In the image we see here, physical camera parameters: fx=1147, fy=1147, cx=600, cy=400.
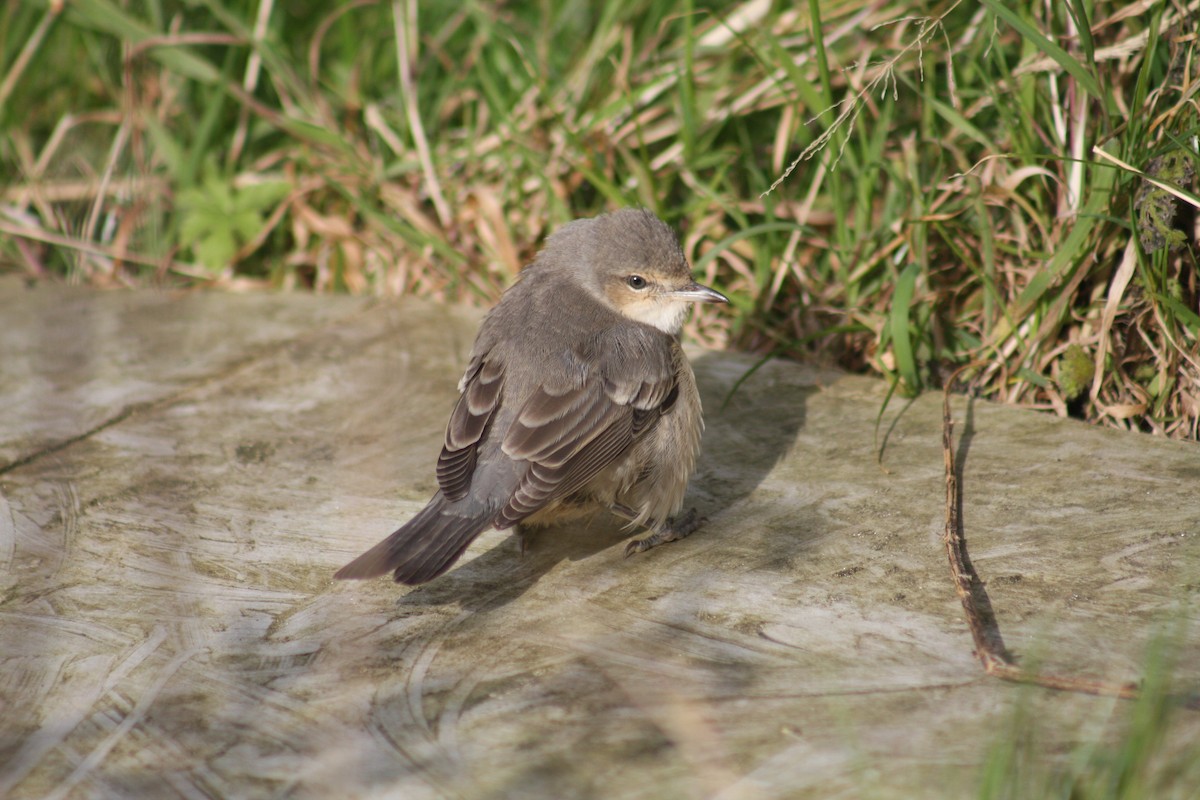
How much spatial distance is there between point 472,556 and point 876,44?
10.7ft

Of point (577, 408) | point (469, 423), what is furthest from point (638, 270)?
point (469, 423)

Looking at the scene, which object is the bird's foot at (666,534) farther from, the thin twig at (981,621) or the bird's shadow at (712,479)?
the thin twig at (981,621)

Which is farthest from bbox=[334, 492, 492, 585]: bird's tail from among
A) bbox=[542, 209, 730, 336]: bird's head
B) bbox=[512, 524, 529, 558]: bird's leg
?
bbox=[542, 209, 730, 336]: bird's head

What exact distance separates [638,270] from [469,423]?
0.93m

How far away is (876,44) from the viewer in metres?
5.35

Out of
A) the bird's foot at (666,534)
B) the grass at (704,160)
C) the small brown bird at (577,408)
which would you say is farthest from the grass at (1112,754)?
the grass at (704,160)

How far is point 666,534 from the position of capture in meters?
3.62

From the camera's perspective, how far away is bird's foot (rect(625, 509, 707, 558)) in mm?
3594

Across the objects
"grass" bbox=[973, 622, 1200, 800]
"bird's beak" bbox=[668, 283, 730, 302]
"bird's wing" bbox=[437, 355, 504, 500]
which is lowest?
"grass" bbox=[973, 622, 1200, 800]

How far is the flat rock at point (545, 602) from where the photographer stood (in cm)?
246

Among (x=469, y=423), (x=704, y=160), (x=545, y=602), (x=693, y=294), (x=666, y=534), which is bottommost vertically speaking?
(x=545, y=602)

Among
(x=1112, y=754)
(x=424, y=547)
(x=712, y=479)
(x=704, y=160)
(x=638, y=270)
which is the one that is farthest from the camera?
(x=704, y=160)

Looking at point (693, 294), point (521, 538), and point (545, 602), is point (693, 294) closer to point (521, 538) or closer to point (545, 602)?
point (521, 538)

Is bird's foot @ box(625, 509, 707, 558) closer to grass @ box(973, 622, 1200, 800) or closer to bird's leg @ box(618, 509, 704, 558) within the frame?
bird's leg @ box(618, 509, 704, 558)
